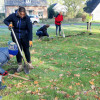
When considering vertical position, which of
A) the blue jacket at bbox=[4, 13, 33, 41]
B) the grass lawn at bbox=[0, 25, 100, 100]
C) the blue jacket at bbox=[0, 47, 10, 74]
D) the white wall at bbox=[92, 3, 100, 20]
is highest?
the white wall at bbox=[92, 3, 100, 20]

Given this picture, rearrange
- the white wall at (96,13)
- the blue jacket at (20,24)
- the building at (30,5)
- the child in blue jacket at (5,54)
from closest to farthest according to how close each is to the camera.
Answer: the child in blue jacket at (5,54) < the blue jacket at (20,24) < the building at (30,5) < the white wall at (96,13)

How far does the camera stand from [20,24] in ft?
17.1

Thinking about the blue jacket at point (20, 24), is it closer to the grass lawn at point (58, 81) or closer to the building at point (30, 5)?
the grass lawn at point (58, 81)

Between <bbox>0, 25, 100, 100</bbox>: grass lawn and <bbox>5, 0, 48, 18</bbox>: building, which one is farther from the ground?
<bbox>5, 0, 48, 18</bbox>: building

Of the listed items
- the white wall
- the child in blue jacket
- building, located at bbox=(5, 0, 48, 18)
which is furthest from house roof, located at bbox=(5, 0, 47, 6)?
the child in blue jacket

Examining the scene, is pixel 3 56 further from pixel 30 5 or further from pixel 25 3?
pixel 25 3

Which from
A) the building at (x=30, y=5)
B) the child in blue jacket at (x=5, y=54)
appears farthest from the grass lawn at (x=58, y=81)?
the building at (x=30, y=5)

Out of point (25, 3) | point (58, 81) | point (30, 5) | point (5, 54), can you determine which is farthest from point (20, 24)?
point (25, 3)

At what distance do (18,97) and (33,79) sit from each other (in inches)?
43.9

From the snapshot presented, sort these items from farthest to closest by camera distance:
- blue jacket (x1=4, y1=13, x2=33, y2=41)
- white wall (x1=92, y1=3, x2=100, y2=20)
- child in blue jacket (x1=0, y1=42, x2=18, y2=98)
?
white wall (x1=92, y1=3, x2=100, y2=20)
blue jacket (x1=4, y1=13, x2=33, y2=41)
child in blue jacket (x1=0, y1=42, x2=18, y2=98)

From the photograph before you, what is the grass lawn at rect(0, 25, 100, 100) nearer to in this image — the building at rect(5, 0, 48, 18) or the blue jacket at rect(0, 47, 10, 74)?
the blue jacket at rect(0, 47, 10, 74)

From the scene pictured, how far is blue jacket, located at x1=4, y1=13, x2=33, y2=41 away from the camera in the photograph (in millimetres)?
5188

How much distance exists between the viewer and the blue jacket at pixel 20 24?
5.19 metres

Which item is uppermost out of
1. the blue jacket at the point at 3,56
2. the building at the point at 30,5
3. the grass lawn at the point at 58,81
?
the building at the point at 30,5
